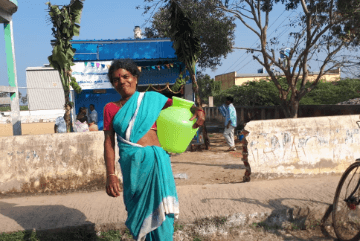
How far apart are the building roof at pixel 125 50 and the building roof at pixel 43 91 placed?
9.99 metres

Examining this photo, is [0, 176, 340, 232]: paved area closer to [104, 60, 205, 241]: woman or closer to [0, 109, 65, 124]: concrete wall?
[104, 60, 205, 241]: woman

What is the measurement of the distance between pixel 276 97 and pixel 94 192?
1554 cm

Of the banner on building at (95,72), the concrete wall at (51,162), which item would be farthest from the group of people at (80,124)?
the banner on building at (95,72)

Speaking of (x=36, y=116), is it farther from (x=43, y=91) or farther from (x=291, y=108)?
(x=291, y=108)

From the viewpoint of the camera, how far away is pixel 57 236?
3318 millimetres

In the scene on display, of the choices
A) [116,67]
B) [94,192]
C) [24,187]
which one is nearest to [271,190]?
[94,192]

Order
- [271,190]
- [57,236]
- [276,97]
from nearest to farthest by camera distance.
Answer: [57,236]
[271,190]
[276,97]

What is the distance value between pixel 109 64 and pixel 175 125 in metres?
10.6

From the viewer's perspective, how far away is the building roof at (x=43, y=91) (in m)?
21.6

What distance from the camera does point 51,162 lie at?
4.59 m

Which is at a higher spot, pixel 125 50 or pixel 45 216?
pixel 125 50

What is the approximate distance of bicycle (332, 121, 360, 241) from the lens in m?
3.13

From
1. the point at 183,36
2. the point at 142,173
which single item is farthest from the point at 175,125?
the point at 183,36

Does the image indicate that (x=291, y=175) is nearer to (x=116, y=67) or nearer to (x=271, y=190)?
(x=271, y=190)
